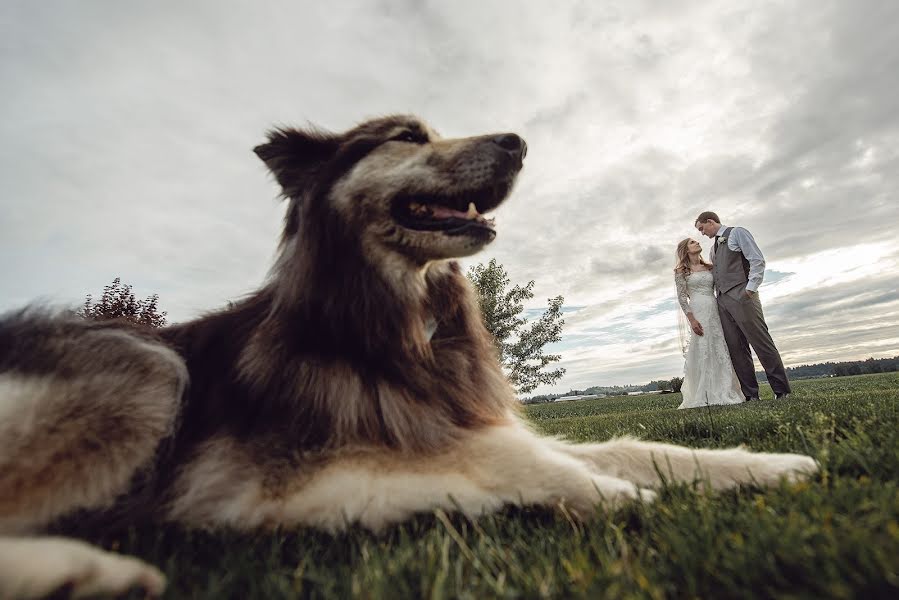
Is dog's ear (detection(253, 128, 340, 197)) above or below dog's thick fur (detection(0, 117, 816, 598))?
above

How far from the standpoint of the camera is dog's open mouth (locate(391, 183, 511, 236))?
2.92 m

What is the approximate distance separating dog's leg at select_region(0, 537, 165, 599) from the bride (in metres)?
10.8

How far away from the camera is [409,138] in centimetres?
328

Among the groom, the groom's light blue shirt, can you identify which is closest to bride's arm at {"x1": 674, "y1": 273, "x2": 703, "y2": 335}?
the groom

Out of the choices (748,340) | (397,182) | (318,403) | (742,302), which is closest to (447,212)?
(397,182)

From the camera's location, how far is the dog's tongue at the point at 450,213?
301 cm

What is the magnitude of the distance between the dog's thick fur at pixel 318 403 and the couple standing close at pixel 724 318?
6902 millimetres

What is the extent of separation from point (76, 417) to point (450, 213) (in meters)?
2.15

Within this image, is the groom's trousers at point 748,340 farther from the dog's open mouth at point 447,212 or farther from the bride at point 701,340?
the dog's open mouth at point 447,212

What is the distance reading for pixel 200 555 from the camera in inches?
68.4

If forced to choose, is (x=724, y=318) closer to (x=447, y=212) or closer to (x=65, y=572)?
(x=447, y=212)

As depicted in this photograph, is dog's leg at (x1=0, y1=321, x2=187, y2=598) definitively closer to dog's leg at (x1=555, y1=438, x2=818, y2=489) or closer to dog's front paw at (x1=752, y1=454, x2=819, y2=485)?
dog's leg at (x1=555, y1=438, x2=818, y2=489)

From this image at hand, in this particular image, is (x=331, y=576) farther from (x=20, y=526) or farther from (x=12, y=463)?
(x=12, y=463)

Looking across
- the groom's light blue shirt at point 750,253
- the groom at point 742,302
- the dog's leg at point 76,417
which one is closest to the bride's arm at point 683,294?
the groom at point 742,302
